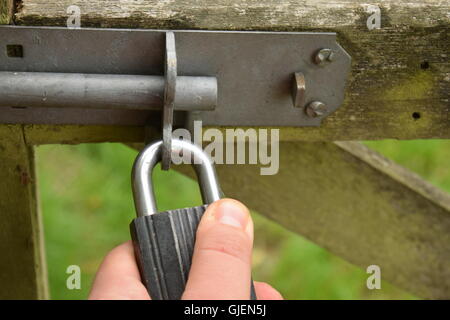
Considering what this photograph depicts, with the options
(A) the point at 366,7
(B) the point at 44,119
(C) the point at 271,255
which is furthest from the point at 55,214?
(A) the point at 366,7

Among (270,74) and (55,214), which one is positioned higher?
(270,74)

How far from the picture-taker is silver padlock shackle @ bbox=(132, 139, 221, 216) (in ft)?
2.73

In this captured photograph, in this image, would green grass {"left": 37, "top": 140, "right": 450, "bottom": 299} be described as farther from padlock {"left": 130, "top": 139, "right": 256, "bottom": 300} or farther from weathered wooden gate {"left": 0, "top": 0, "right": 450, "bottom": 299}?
padlock {"left": 130, "top": 139, "right": 256, "bottom": 300}

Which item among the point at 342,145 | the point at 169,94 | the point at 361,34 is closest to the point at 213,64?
the point at 169,94

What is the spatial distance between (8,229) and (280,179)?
0.45m

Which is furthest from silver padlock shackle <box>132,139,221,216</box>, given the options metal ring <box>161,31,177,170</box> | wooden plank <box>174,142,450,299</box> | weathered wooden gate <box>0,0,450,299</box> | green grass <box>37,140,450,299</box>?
green grass <box>37,140,450,299</box>

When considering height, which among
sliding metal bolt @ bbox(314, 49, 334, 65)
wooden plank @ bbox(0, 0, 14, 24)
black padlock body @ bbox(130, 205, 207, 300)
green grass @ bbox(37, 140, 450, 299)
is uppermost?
wooden plank @ bbox(0, 0, 14, 24)

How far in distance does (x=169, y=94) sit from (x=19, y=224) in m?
0.41

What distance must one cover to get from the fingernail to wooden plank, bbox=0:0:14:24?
34 centimetres

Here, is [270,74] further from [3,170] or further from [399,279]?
[399,279]

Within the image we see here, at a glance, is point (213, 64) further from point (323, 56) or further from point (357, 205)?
point (357, 205)

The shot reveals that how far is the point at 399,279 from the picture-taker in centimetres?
139

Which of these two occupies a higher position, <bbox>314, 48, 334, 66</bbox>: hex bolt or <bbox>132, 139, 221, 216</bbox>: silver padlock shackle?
<bbox>314, 48, 334, 66</bbox>: hex bolt

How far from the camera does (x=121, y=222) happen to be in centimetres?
288
